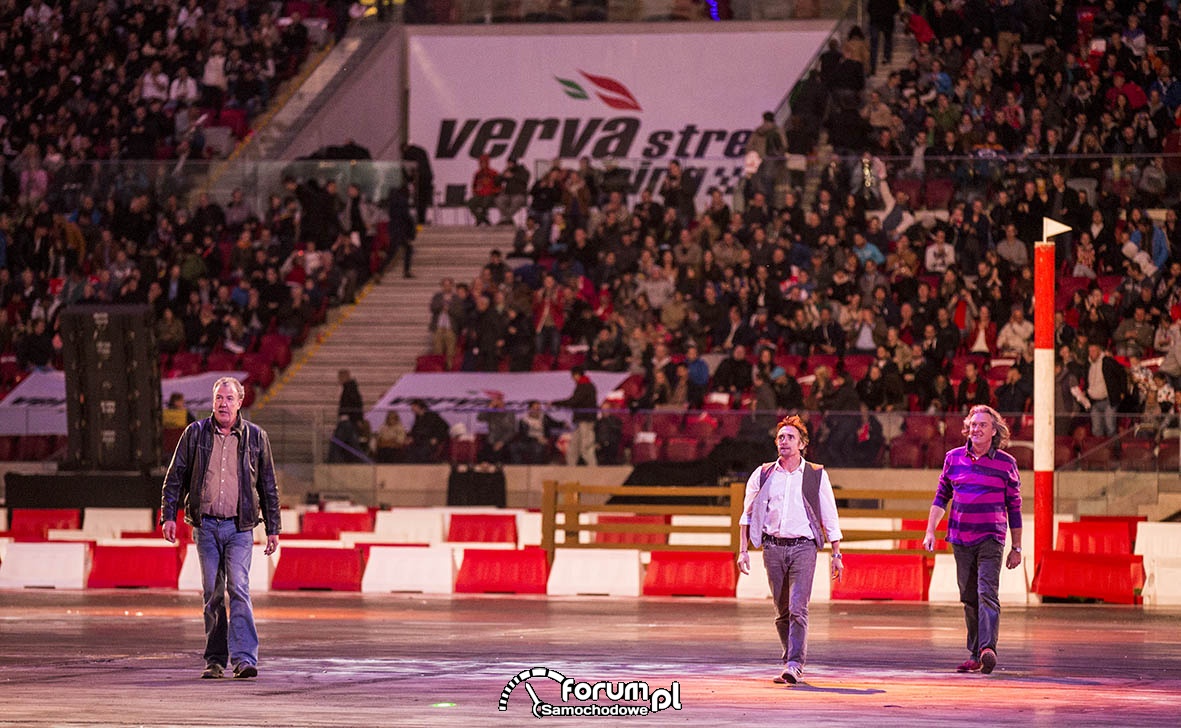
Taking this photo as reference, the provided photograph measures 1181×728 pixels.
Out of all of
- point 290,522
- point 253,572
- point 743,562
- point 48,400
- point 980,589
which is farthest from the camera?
point 48,400

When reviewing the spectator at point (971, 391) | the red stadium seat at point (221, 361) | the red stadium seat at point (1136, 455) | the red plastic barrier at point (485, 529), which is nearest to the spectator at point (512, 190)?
the red stadium seat at point (221, 361)

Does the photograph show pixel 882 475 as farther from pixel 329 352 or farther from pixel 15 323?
pixel 15 323

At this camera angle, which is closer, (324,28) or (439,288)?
(439,288)

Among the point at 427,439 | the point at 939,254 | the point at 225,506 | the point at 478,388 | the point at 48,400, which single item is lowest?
the point at 225,506

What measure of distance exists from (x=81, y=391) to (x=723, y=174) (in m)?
12.0

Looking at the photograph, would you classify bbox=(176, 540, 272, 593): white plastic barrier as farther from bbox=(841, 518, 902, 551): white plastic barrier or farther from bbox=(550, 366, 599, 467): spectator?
bbox=(550, 366, 599, 467): spectator

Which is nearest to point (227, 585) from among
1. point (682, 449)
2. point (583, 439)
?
point (682, 449)

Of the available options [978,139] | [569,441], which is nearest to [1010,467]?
[569,441]

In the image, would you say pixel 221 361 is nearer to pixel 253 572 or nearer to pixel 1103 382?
pixel 253 572

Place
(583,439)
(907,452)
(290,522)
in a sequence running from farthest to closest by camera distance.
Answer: (583,439), (907,452), (290,522)

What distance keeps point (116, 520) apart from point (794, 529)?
658 inches

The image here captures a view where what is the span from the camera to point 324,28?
141ft

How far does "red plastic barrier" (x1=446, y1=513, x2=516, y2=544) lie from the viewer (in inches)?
1056

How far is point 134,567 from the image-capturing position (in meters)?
23.9
